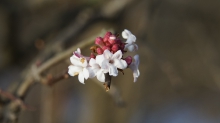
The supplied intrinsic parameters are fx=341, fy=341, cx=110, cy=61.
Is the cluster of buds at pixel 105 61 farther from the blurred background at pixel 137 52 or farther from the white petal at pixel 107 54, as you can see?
the blurred background at pixel 137 52

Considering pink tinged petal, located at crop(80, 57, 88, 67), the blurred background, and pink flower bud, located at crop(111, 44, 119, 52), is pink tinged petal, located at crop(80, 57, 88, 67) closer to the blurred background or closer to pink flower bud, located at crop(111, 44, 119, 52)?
pink flower bud, located at crop(111, 44, 119, 52)

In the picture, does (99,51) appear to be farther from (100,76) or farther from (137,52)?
(137,52)

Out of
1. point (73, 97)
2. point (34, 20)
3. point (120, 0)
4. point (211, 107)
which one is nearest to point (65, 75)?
point (120, 0)

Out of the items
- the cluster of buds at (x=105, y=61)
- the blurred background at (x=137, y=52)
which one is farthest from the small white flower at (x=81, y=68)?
the blurred background at (x=137, y=52)

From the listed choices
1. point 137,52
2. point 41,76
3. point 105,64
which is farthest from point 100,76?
point 137,52

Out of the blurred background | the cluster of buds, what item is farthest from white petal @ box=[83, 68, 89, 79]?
the blurred background
